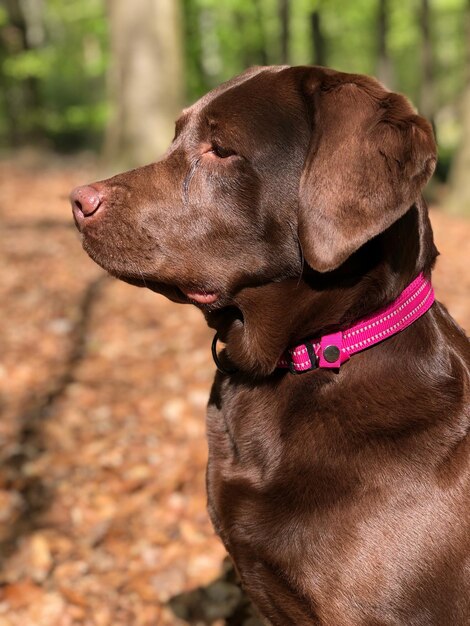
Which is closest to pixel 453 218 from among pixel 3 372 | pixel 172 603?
pixel 3 372

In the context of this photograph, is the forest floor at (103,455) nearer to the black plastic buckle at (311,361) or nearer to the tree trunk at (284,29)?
the black plastic buckle at (311,361)

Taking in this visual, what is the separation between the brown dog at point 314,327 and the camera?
2.24 m

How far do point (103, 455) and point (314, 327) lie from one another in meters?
2.69

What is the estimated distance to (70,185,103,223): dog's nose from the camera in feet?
8.68

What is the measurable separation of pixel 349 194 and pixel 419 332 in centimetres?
60

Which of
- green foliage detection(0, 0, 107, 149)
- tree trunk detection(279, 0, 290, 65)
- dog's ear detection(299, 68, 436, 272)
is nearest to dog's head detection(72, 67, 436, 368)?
dog's ear detection(299, 68, 436, 272)

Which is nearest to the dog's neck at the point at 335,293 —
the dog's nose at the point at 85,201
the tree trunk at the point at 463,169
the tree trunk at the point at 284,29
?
the dog's nose at the point at 85,201

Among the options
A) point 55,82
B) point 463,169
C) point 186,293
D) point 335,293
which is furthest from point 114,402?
point 55,82

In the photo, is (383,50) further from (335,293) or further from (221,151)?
(335,293)

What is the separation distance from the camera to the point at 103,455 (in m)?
4.80

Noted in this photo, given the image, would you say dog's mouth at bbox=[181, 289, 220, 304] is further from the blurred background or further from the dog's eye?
the blurred background

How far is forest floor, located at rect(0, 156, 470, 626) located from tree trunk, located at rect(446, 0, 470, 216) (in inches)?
200

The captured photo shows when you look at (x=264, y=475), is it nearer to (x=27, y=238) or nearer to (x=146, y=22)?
(x=27, y=238)

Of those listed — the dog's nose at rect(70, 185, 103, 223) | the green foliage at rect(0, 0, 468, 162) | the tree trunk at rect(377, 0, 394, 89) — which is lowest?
the green foliage at rect(0, 0, 468, 162)
